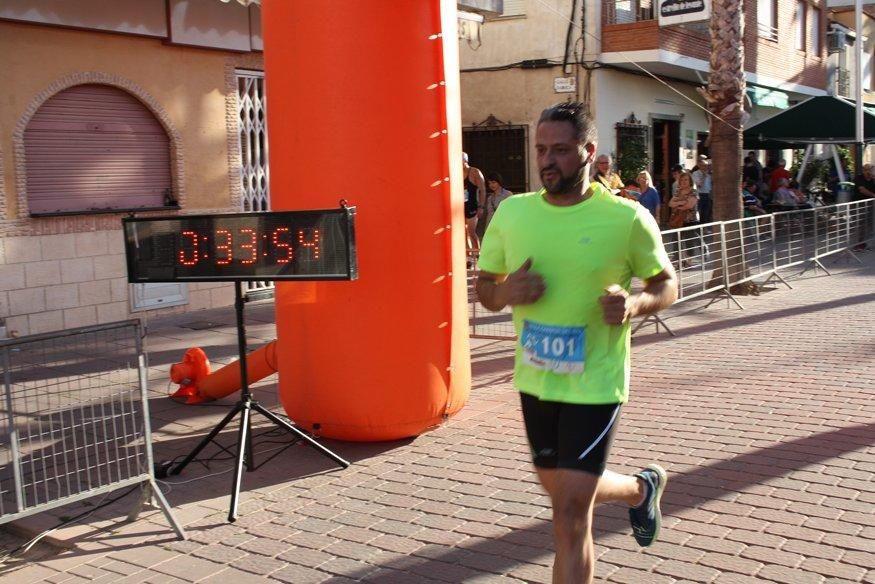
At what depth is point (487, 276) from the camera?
395 centimetres

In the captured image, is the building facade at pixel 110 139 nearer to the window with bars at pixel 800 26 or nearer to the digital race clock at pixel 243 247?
the digital race clock at pixel 243 247

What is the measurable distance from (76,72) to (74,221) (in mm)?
1638

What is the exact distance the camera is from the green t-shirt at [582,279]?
11.9ft

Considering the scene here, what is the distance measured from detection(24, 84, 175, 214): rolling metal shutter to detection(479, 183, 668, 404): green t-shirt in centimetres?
852

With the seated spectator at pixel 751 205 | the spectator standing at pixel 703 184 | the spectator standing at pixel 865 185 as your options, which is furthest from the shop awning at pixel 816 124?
the seated spectator at pixel 751 205

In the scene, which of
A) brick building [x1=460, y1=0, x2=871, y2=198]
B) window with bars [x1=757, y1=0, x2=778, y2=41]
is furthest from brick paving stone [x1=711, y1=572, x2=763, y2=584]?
window with bars [x1=757, y1=0, x2=778, y2=41]

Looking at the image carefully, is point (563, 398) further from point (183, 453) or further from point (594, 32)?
point (594, 32)

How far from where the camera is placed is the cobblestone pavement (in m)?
4.52

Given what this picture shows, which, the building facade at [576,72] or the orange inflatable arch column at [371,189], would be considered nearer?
the orange inflatable arch column at [371,189]

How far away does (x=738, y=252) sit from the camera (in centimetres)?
1288

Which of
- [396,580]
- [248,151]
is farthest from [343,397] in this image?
[248,151]

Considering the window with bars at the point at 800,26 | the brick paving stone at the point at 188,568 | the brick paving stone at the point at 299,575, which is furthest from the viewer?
the window with bars at the point at 800,26

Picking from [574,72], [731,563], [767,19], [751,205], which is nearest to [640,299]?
[731,563]

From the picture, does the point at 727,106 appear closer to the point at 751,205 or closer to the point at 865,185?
the point at 865,185
